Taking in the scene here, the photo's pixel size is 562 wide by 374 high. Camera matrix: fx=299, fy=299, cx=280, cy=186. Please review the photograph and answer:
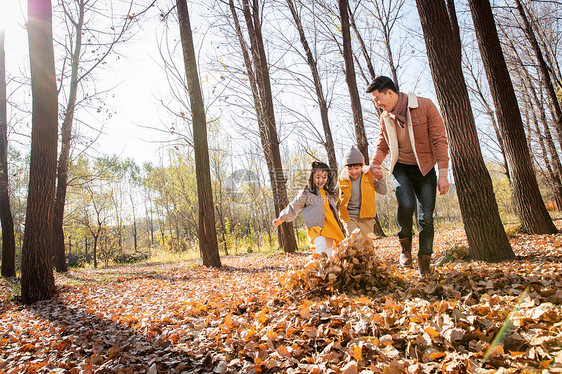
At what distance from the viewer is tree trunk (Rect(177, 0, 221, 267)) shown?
273 inches

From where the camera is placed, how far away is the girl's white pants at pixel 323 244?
4.11 m

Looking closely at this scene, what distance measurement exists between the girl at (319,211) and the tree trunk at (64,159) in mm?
9110

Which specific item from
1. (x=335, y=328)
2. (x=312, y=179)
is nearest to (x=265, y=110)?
(x=312, y=179)

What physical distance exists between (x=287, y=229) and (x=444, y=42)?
6310mm

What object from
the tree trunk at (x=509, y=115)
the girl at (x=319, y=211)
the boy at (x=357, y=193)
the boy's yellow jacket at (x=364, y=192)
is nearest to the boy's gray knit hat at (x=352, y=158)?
the boy at (x=357, y=193)

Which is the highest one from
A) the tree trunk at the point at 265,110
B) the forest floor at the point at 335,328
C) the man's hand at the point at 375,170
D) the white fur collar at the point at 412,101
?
the tree trunk at the point at 265,110

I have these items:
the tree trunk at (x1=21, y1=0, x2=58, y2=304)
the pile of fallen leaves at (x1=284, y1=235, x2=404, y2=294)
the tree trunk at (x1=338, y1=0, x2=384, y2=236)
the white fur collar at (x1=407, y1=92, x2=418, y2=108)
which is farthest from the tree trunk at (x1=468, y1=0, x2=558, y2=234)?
the tree trunk at (x1=21, y1=0, x2=58, y2=304)

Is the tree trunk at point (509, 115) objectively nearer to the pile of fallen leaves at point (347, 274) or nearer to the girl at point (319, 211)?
the girl at point (319, 211)

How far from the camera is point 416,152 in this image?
121 inches

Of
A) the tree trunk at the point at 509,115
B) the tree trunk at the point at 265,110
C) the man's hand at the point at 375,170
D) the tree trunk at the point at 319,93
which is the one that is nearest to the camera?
the man's hand at the point at 375,170

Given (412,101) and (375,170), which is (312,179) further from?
(412,101)

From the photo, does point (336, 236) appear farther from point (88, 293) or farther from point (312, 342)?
point (88, 293)

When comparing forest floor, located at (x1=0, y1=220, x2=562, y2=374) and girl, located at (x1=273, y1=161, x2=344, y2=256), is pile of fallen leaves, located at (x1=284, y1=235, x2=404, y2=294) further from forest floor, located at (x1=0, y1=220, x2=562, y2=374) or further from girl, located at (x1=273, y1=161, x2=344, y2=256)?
girl, located at (x1=273, y1=161, x2=344, y2=256)

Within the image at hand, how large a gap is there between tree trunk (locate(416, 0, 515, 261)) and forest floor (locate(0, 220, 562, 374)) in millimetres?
343
